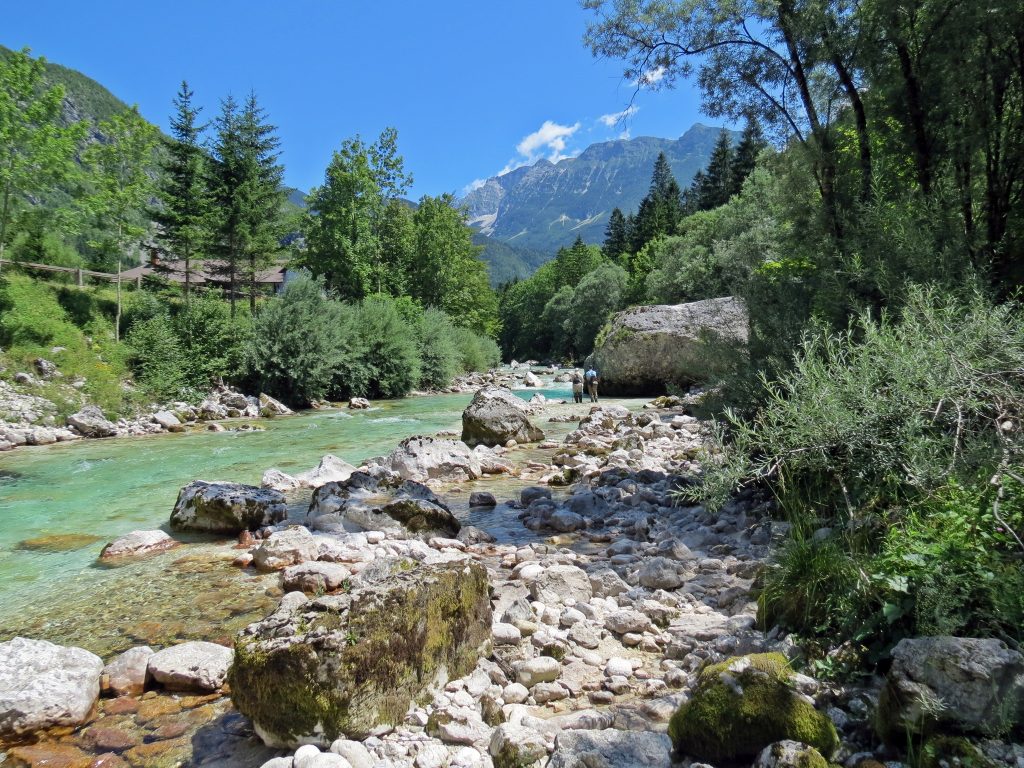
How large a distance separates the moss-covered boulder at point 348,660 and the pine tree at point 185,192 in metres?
29.8

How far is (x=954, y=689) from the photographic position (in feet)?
7.97

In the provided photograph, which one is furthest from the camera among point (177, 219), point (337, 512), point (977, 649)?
point (177, 219)

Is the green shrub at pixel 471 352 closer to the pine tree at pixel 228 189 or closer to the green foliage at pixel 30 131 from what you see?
the pine tree at pixel 228 189

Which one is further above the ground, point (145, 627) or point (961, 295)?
point (961, 295)

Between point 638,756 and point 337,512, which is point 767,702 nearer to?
point 638,756

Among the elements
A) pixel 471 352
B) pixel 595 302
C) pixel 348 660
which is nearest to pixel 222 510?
pixel 348 660

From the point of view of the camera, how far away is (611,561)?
5980 mm

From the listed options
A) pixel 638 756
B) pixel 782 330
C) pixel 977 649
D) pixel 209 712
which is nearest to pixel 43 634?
pixel 209 712

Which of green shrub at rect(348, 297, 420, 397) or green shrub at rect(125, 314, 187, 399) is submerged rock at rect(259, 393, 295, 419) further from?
green shrub at rect(348, 297, 420, 397)

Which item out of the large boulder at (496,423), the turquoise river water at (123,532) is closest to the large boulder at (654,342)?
the large boulder at (496,423)

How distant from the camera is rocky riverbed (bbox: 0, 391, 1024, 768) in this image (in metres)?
2.67

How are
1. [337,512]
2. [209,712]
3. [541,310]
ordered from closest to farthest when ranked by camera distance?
[209,712] → [337,512] → [541,310]

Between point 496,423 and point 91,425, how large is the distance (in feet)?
38.7

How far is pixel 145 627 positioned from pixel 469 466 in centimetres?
668
